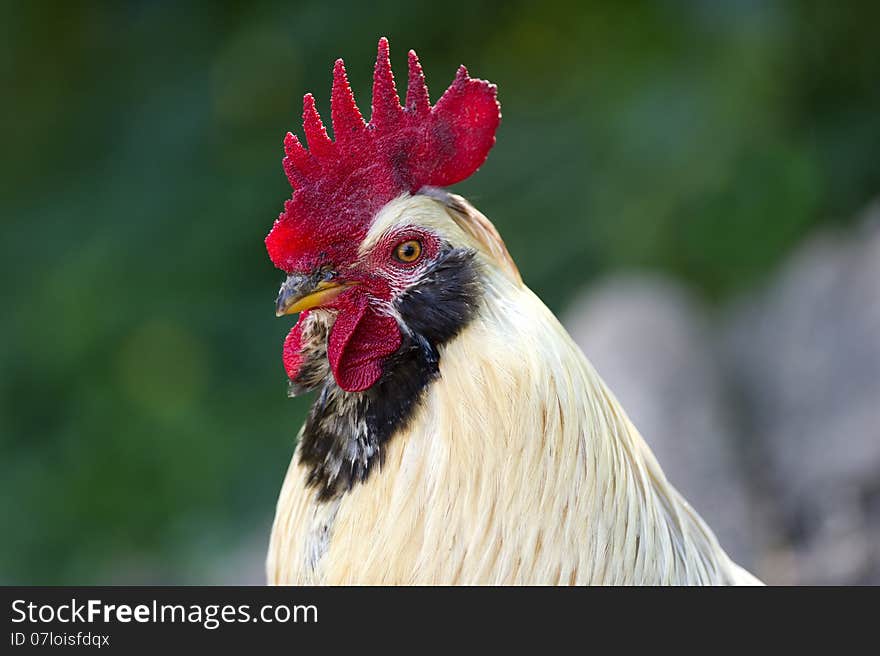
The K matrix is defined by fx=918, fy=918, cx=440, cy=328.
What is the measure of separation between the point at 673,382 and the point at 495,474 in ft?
8.54

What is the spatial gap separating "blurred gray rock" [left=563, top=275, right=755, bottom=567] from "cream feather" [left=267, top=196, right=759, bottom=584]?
5.51ft

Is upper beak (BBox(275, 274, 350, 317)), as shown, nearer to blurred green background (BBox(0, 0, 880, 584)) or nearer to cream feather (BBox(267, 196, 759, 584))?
cream feather (BBox(267, 196, 759, 584))

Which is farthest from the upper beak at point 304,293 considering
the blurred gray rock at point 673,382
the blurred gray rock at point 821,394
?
the blurred gray rock at point 821,394

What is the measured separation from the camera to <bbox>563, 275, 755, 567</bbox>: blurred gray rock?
3.36 meters

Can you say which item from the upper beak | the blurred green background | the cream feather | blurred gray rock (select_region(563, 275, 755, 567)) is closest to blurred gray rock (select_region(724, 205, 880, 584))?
blurred gray rock (select_region(563, 275, 755, 567))

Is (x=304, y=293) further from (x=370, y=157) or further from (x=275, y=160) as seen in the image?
(x=275, y=160)

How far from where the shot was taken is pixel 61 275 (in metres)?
5.34

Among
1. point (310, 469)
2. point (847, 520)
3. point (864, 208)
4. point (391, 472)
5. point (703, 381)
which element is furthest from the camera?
point (864, 208)

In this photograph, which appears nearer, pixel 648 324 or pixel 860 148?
pixel 648 324

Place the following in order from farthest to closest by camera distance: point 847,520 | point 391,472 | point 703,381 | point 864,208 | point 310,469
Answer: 1. point 864,208
2. point 703,381
3. point 847,520
4. point 310,469
5. point 391,472

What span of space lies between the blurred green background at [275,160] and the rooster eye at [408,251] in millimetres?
3399

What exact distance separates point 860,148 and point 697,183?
984 mm
